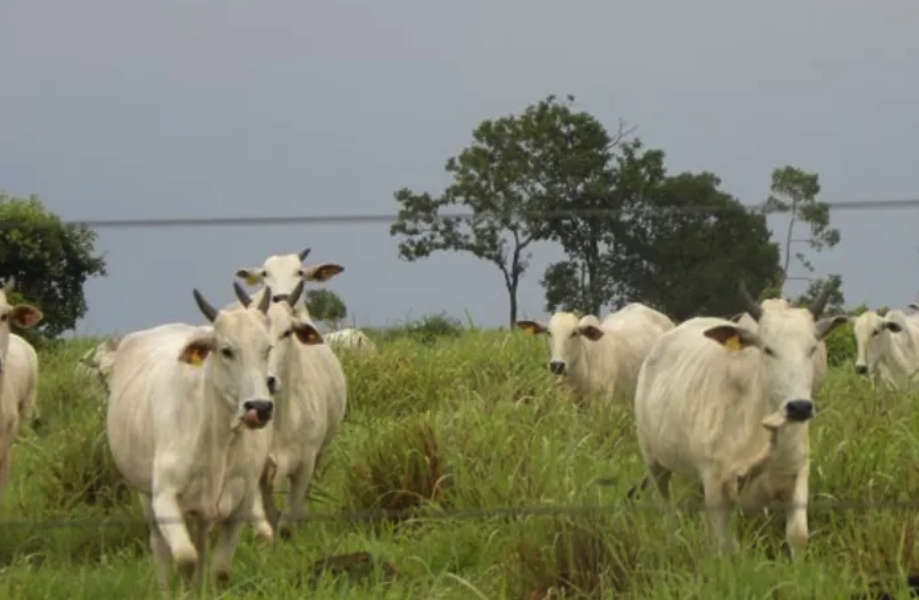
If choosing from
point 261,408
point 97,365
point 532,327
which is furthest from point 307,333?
point 97,365

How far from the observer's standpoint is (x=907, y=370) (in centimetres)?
1520

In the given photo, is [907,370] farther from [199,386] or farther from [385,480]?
[199,386]

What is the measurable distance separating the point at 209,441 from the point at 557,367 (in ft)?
16.7

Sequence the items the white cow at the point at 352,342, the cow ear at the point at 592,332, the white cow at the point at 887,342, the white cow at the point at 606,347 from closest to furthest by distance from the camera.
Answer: the cow ear at the point at 592,332, the white cow at the point at 352,342, the white cow at the point at 606,347, the white cow at the point at 887,342

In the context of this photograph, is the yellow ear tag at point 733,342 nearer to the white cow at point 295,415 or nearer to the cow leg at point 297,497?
the white cow at point 295,415

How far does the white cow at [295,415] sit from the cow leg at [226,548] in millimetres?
856

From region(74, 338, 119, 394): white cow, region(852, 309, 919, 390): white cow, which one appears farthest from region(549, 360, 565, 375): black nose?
region(852, 309, 919, 390): white cow

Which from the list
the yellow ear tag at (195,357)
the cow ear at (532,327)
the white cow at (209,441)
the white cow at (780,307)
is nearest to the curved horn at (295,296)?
the white cow at (209,441)

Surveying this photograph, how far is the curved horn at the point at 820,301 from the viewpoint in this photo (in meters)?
7.16

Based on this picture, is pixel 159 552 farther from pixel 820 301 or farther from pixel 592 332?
pixel 592 332

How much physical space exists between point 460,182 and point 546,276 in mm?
1773

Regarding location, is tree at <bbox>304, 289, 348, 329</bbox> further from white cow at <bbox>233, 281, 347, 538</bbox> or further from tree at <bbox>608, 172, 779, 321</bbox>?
tree at <bbox>608, 172, 779, 321</bbox>

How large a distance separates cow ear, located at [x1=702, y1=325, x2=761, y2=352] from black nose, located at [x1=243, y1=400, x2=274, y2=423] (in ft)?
5.56

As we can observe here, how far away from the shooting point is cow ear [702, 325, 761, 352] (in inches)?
299
